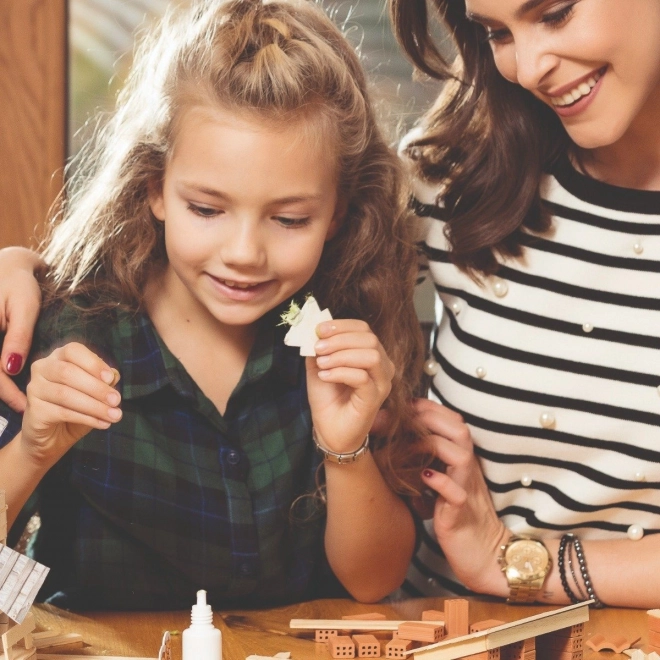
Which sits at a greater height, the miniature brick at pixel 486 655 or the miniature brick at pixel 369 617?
the miniature brick at pixel 369 617

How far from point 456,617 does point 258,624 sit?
0.87ft

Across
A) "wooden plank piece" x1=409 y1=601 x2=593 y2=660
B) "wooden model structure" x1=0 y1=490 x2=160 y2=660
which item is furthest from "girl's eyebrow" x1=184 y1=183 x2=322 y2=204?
"wooden plank piece" x1=409 y1=601 x2=593 y2=660

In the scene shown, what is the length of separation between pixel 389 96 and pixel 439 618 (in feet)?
2.93

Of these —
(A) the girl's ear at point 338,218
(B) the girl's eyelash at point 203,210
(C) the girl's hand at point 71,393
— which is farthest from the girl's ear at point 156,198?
(C) the girl's hand at point 71,393

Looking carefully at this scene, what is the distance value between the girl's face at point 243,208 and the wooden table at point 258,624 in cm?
42

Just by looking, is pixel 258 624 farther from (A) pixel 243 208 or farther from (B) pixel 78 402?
(A) pixel 243 208

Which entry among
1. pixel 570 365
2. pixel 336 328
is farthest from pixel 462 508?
pixel 336 328

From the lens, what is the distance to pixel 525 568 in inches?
60.8

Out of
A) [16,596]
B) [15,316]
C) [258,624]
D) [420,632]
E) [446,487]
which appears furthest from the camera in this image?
[446,487]

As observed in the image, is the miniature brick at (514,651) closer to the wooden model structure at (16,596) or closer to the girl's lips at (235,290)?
the wooden model structure at (16,596)

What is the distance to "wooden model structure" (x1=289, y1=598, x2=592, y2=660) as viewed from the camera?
109 cm

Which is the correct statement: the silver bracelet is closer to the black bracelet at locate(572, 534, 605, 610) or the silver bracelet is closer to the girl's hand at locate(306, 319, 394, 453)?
the girl's hand at locate(306, 319, 394, 453)

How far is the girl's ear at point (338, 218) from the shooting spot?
1595 mm

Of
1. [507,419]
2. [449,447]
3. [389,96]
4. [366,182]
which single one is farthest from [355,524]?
[389,96]
